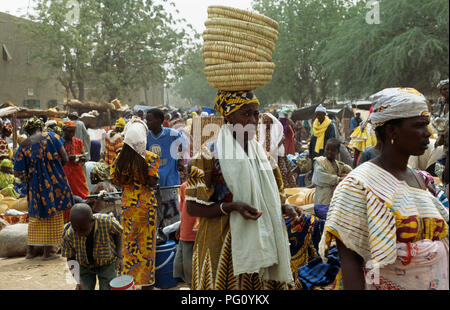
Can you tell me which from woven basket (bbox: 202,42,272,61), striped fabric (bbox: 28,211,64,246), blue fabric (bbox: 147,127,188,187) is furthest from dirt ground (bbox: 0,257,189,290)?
woven basket (bbox: 202,42,272,61)

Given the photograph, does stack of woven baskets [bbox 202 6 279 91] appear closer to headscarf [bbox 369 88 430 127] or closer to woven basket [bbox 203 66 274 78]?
woven basket [bbox 203 66 274 78]

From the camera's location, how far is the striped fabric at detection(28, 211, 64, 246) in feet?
19.3

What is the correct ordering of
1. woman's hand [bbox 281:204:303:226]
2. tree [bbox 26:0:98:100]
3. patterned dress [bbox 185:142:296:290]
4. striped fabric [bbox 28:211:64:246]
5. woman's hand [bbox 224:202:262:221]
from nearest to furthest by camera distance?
woman's hand [bbox 224:202:262:221]
patterned dress [bbox 185:142:296:290]
woman's hand [bbox 281:204:303:226]
striped fabric [bbox 28:211:64:246]
tree [bbox 26:0:98:100]

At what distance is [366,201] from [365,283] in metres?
0.37

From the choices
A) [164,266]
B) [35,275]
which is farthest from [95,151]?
[164,266]

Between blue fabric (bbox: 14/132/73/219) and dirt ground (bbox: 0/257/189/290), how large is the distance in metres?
0.68

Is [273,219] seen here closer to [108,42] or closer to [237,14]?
[237,14]

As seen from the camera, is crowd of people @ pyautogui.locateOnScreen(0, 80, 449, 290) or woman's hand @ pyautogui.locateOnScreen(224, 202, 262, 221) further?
woman's hand @ pyautogui.locateOnScreen(224, 202, 262, 221)

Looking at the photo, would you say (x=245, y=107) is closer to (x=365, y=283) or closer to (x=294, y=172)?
(x=365, y=283)

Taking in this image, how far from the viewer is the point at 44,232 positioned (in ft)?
19.4

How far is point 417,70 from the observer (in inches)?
755

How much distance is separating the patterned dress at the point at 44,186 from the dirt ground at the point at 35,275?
30 cm

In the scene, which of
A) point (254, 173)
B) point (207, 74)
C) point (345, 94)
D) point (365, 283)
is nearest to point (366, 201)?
point (365, 283)

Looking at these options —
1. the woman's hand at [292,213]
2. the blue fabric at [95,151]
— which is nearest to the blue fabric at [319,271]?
the woman's hand at [292,213]
